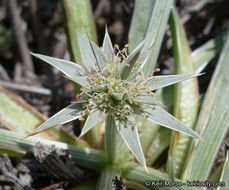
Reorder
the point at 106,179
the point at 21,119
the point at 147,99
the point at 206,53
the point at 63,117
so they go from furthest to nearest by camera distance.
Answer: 1. the point at 206,53
2. the point at 21,119
3. the point at 106,179
4. the point at 147,99
5. the point at 63,117

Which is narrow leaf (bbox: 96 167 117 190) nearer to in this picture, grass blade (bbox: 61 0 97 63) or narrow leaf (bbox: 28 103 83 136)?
narrow leaf (bbox: 28 103 83 136)

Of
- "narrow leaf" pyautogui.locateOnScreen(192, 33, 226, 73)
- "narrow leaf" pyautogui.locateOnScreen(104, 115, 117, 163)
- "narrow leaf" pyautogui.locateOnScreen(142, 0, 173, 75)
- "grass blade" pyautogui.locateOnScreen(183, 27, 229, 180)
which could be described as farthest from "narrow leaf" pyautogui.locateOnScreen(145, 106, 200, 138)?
"narrow leaf" pyautogui.locateOnScreen(192, 33, 226, 73)

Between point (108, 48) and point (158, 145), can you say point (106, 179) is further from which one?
point (108, 48)

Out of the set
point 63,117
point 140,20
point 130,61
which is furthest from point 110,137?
point 140,20

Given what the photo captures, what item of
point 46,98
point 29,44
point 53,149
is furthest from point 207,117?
point 29,44

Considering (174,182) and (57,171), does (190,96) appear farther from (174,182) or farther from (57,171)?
(57,171)

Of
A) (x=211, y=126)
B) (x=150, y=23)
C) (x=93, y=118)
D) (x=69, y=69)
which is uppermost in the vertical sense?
(x=150, y=23)
